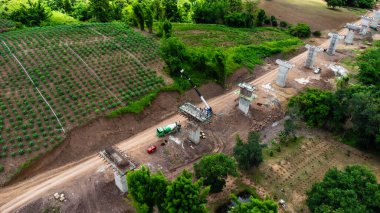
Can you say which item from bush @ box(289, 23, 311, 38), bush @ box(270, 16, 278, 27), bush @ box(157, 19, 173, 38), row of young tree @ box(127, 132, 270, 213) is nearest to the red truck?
row of young tree @ box(127, 132, 270, 213)

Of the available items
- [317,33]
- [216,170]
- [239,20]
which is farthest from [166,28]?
[317,33]

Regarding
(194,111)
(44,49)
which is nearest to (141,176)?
(194,111)

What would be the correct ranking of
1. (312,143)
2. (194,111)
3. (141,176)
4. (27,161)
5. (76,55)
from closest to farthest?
(141,176)
(27,161)
(194,111)
(312,143)
(76,55)

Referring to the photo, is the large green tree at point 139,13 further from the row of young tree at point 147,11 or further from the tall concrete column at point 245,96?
the tall concrete column at point 245,96

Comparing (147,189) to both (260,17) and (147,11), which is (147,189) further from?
(260,17)

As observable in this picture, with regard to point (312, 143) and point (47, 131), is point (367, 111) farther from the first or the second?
point (47, 131)

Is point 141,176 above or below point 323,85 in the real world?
above
